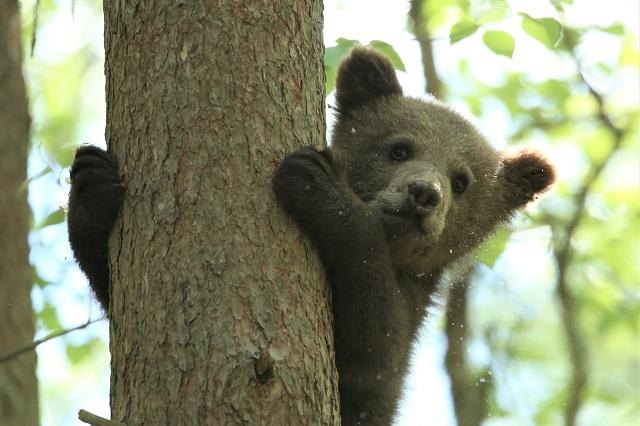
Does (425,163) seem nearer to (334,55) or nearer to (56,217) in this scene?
(334,55)

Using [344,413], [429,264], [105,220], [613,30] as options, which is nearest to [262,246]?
[105,220]

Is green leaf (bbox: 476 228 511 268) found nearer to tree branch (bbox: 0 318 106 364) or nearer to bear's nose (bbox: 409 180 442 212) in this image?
bear's nose (bbox: 409 180 442 212)

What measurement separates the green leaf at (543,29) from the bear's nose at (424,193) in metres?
1.83

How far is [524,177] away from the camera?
7195mm

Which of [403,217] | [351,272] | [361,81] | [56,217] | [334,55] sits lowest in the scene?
[351,272]

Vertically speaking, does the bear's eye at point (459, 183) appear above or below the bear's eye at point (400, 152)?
below

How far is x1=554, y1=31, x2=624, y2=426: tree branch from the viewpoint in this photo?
8992 millimetres

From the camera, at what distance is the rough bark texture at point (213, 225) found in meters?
3.49

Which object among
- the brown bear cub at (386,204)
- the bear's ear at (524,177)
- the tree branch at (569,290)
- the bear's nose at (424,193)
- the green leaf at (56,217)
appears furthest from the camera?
the tree branch at (569,290)

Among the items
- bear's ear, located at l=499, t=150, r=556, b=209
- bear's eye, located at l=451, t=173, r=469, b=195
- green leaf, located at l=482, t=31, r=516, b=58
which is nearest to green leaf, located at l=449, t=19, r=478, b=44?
green leaf, located at l=482, t=31, r=516, b=58

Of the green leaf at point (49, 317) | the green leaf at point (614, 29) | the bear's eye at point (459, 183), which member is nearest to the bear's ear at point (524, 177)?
the bear's eye at point (459, 183)

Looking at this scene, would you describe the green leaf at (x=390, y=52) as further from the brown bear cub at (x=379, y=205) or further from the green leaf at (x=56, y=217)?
the green leaf at (x=56, y=217)

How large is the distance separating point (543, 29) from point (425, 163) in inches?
55.1

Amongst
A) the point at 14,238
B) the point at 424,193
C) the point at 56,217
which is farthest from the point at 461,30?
the point at 14,238
